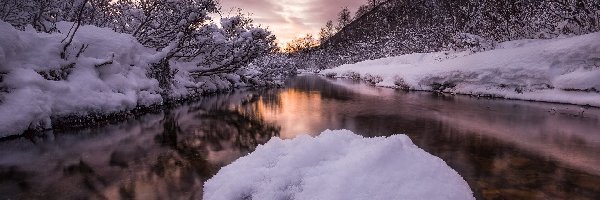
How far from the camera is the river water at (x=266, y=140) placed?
3658mm

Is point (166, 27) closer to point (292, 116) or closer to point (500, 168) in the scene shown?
point (292, 116)

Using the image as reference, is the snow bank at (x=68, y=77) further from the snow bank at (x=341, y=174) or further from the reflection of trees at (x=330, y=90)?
the reflection of trees at (x=330, y=90)

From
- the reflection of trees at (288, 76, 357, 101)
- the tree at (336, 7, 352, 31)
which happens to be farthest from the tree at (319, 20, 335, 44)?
the reflection of trees at (288, 76, 357, 101)

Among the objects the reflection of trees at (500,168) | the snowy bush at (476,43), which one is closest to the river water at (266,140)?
the reflection of trees at (500,168)

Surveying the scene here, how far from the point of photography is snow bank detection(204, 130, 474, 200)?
8.84ft

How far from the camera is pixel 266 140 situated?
5898 millimetres

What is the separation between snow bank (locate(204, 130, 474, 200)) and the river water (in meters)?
0.55

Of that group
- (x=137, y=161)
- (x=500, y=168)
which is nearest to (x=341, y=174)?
(x=500, y=168)

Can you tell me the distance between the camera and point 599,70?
30.8ft

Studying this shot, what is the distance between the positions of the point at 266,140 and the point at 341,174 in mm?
3102

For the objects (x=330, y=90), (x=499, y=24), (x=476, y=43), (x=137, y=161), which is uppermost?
(x=499, y=24)

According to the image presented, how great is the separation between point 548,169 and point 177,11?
413 inches

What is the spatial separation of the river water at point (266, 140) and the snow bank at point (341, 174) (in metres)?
0.55

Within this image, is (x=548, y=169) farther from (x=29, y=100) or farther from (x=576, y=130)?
(x=29, y=100)
